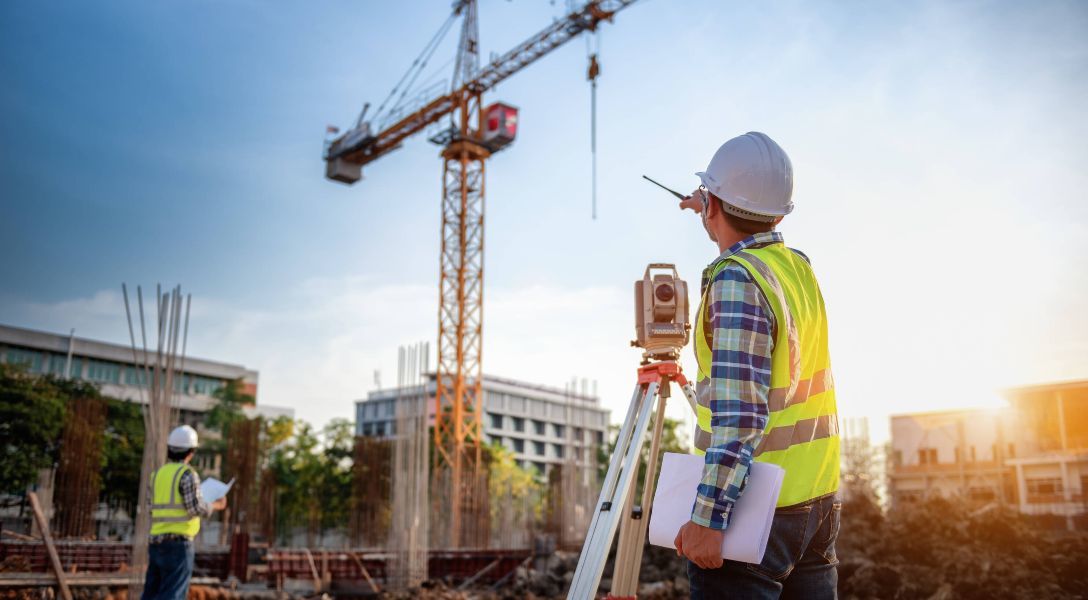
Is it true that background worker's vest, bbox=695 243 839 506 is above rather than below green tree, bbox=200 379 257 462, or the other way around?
below

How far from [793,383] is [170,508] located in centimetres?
438

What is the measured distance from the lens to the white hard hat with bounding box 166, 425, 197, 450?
16.9 feet

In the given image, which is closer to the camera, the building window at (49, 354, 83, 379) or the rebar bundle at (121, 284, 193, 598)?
the rebar bundle at (121, 284, 193, 598)

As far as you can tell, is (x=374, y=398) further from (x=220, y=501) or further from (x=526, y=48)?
(x=220, y=501)

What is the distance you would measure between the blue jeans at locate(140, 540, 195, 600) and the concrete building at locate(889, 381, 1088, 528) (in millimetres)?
9879

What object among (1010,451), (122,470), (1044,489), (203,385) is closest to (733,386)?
(1044,489)

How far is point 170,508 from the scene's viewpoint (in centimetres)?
495

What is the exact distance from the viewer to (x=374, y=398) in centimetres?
6725

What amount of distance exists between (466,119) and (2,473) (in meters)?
17.7

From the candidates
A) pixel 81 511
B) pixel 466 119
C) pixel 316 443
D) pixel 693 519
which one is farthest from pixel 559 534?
pixel 316 443

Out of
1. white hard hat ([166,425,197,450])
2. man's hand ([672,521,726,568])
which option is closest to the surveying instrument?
man's hand ([672,521,726,568])

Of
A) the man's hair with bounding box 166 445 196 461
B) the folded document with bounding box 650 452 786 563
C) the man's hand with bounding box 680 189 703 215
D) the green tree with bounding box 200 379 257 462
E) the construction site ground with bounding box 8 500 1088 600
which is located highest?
the green tree with bounding box 200 379 257 462

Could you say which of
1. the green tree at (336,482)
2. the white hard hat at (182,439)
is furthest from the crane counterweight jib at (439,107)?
the white hard hat at (182,439)

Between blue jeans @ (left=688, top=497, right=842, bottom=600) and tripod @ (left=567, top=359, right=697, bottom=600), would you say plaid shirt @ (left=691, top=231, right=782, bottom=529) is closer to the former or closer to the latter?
blue jeans @ (left=688, top=497, right=842, bottom=600)
